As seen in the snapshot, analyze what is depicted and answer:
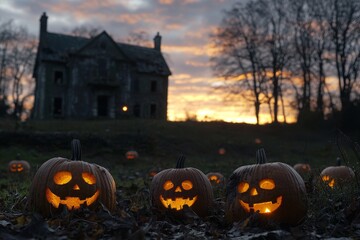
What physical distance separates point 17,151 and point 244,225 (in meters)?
19.4

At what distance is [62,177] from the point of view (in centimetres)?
564

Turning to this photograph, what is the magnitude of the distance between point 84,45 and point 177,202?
36176 millimetres

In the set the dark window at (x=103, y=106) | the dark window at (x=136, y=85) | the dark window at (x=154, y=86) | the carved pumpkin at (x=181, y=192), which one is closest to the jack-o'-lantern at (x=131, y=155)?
the carved pumpkin at (x=181, y=192)

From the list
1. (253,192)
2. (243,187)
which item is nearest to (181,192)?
(243,187)

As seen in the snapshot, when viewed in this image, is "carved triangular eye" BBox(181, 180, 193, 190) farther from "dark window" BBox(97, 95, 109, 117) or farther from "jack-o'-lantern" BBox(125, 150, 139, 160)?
"dark window" BBox(97, 95, 109, 117)

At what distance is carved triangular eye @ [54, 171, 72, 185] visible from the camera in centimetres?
562

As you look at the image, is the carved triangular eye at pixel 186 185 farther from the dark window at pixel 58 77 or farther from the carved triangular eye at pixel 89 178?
the dark window at pixel 58 77

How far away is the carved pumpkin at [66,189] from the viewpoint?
18.2 feet

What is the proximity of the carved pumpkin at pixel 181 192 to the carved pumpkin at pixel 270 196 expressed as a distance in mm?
766

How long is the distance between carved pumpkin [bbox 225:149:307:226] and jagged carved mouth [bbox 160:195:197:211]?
A: 791 mm

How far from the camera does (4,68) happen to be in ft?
189

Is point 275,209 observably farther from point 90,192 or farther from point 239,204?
point 90,192

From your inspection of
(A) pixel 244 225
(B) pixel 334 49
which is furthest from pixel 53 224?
(B) pixel 334 49

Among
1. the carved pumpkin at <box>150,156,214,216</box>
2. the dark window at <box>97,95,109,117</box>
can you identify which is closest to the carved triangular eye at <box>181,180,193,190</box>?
the carved pumpkin at <box>150,156,214,216</box>
